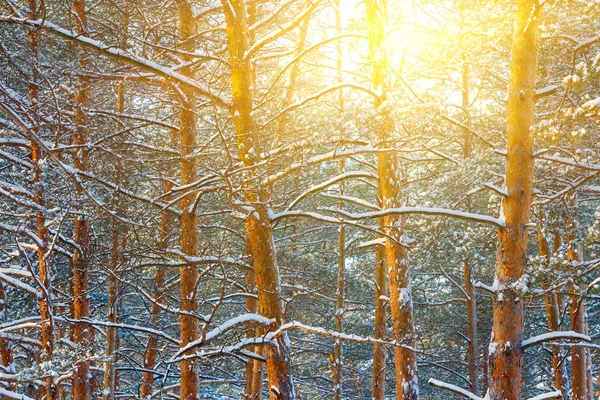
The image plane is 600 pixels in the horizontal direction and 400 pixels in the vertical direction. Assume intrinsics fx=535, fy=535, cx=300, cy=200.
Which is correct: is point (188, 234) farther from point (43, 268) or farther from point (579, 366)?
point (579, 366)

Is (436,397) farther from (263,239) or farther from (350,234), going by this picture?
(263,239)

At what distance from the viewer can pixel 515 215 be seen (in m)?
6.93

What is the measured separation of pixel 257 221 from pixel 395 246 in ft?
8.31

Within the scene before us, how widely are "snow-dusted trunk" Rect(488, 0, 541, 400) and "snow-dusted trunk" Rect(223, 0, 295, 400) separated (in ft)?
8.86

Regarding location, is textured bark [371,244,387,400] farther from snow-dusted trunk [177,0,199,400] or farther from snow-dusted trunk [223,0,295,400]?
snow-dusted trunk [223,0,295,400]

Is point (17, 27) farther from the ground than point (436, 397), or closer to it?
farther from the ground

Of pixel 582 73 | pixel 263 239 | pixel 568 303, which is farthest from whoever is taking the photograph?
pixel 568 303

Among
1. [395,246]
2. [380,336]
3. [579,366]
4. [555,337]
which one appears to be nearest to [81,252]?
[395,246]

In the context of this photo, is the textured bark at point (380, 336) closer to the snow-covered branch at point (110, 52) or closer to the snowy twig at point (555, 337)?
the snowy twig at point (555, 337)

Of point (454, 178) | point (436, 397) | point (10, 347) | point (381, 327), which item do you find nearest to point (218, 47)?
point (454, 178)

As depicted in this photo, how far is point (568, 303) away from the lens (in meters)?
13.4

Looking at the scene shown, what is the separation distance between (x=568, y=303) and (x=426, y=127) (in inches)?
336

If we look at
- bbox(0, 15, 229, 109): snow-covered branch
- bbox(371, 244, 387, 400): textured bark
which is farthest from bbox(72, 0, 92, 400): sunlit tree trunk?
bbox(371, 244, 387, 400): textured bark

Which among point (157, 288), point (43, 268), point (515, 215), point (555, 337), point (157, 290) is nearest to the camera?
point (555, 337)
